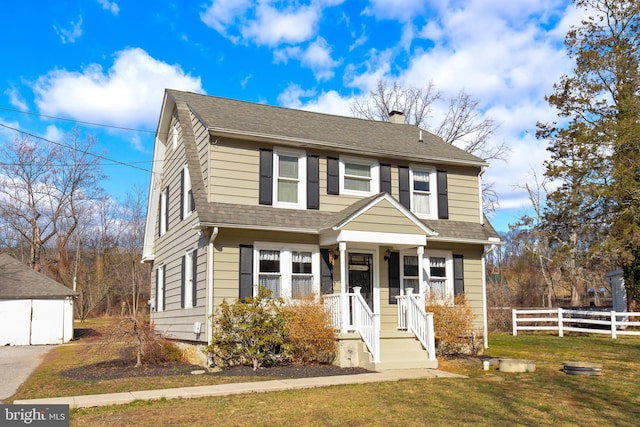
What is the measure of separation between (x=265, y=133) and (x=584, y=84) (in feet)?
56.0

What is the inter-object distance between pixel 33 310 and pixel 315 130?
17064mm

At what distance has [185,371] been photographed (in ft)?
42.0

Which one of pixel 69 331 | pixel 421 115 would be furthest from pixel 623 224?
pixel 69 331

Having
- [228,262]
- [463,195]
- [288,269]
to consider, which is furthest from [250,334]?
[463,195]

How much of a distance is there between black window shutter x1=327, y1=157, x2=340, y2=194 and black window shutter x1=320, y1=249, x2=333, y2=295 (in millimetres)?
1694

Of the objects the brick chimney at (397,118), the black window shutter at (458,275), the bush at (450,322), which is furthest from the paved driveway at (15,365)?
the brick chimney at (397,118)

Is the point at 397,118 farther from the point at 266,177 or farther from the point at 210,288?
the point at 210,288

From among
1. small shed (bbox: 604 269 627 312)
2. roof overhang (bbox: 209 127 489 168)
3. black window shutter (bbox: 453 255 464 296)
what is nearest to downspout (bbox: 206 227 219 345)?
roof overhang (bbox: 209 127 489 168)

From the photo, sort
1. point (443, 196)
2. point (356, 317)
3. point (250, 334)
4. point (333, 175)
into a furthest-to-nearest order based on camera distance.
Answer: point (443, 196)
point (333, 175)
point (356, 317)
point (250, 334)

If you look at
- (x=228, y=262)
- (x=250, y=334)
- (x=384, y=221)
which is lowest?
(x=250, y=334)

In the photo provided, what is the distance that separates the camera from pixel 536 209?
40562 mm

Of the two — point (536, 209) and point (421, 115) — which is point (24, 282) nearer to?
point (421, 115)

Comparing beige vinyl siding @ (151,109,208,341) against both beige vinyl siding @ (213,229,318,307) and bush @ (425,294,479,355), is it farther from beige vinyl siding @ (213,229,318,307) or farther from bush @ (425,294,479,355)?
bush @ (425,294,479,355)

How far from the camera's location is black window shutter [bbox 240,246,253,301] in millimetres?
13727
